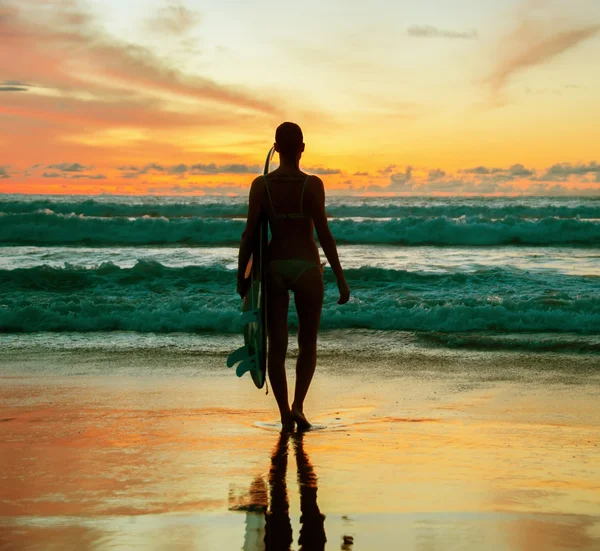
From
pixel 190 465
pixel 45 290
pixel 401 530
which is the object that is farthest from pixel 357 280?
pixel 401 530

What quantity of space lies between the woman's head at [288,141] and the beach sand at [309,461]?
1680 mm

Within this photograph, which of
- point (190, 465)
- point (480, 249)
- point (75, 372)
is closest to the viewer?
point (190, 465)

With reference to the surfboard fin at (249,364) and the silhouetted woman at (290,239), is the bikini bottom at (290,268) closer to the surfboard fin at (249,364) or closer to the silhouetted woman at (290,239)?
the silhouetted woman at (290,239)

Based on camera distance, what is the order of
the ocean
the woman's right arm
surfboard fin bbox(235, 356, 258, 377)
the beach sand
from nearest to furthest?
the beach sand → the woman's right arm → surfboard fin bbox(235, 356, 258, 377) → the ocean

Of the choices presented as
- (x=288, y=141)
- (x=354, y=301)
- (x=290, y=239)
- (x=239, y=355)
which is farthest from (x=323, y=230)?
(x=354, y=301)

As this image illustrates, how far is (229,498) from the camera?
3701 mm

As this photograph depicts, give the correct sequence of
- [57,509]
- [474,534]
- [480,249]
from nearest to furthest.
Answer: [474,534]
[57,509]
[480,249]

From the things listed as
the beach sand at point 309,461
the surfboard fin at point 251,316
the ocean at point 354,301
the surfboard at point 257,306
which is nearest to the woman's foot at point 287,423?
the beach sand at point 309,461

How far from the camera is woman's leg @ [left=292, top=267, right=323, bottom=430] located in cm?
504

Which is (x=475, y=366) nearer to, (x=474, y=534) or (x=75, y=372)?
(x=75, y=372)

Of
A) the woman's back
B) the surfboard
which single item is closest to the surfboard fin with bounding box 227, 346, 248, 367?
the surfboard

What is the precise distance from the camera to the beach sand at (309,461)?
328cm

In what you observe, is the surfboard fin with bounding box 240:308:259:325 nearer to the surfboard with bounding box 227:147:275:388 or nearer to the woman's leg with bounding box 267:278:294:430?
→ the surfboard with bounding box 227:147:275:388

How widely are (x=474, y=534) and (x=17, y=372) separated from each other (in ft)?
17.0
